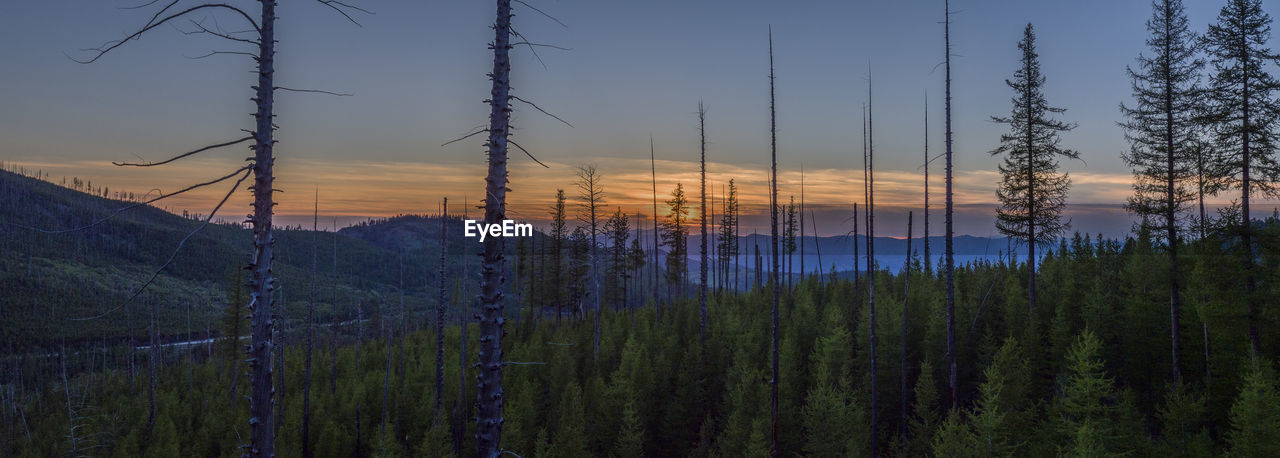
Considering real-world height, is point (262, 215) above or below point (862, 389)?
above

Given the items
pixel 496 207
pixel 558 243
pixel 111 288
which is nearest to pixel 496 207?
pixel 496 207

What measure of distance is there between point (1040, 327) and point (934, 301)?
5.58 m

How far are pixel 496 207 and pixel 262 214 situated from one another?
10.8 feet

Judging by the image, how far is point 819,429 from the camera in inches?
1008

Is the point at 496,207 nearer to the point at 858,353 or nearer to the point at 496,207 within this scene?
the point at 496,207

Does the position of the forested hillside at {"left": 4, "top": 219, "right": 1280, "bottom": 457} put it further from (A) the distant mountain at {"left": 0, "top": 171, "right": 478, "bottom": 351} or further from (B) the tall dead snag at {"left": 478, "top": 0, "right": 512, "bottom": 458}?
(A) the distant mountain at {"left": 0, "top": 171, "right": 478, "bottom": 351}

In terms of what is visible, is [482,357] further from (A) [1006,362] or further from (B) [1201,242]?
(B) [1201,242]

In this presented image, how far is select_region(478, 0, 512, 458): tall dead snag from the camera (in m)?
9.28

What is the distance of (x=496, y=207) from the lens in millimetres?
9227

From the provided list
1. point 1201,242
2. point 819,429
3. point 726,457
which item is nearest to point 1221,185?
point 1201,242

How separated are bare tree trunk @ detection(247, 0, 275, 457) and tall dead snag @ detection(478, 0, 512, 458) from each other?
3028 mm

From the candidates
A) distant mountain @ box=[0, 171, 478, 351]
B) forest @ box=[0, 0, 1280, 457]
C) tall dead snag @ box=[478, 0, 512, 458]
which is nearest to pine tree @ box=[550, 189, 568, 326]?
forest @ box=[0, 0, 1280, 457]

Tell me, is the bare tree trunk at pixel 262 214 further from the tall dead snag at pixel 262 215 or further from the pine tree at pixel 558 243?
the pine tree at pixel 558 243

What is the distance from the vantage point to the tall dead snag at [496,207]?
9281mm
